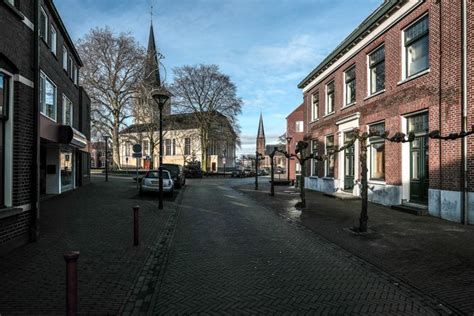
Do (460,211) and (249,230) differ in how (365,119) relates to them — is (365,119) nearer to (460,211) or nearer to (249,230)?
(460,211)

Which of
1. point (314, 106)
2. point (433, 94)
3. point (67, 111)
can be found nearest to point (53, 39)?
point (67, 111)

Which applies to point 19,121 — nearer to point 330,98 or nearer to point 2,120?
point 2,120

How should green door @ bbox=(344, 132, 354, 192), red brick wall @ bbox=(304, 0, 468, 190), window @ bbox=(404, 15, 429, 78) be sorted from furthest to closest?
green door @ bbox=(344, 132, 354, 192) < window @ bbox=(404, 15, 429, 78) < red brick wall @ bbox=(304, 0, 468, 190)

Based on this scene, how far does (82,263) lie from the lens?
609cm

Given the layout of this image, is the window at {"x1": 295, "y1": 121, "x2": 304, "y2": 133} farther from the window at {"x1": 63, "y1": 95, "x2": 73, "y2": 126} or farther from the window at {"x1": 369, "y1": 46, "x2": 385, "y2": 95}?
the window at {"x1": 63, "y1": 95, "x2": 73, "y2": 126}

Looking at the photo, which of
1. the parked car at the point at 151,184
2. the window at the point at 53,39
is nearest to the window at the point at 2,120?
the window at the point at 53,39

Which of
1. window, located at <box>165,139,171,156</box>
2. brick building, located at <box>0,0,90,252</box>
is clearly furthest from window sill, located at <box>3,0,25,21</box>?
window, located at <box>165,139,171,156</box>

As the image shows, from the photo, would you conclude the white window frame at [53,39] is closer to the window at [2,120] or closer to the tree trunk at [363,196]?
the window at [2,120]

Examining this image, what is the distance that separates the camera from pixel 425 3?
12469mm

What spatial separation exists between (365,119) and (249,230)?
391 inches

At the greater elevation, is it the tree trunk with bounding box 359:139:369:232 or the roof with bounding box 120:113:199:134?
the roof with bounding box 120:113:199:134

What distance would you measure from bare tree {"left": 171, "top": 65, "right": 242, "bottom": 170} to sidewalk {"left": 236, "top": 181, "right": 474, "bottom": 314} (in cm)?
3591

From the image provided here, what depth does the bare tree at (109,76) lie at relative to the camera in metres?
38.7

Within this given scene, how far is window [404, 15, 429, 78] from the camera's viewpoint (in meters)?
12.7
